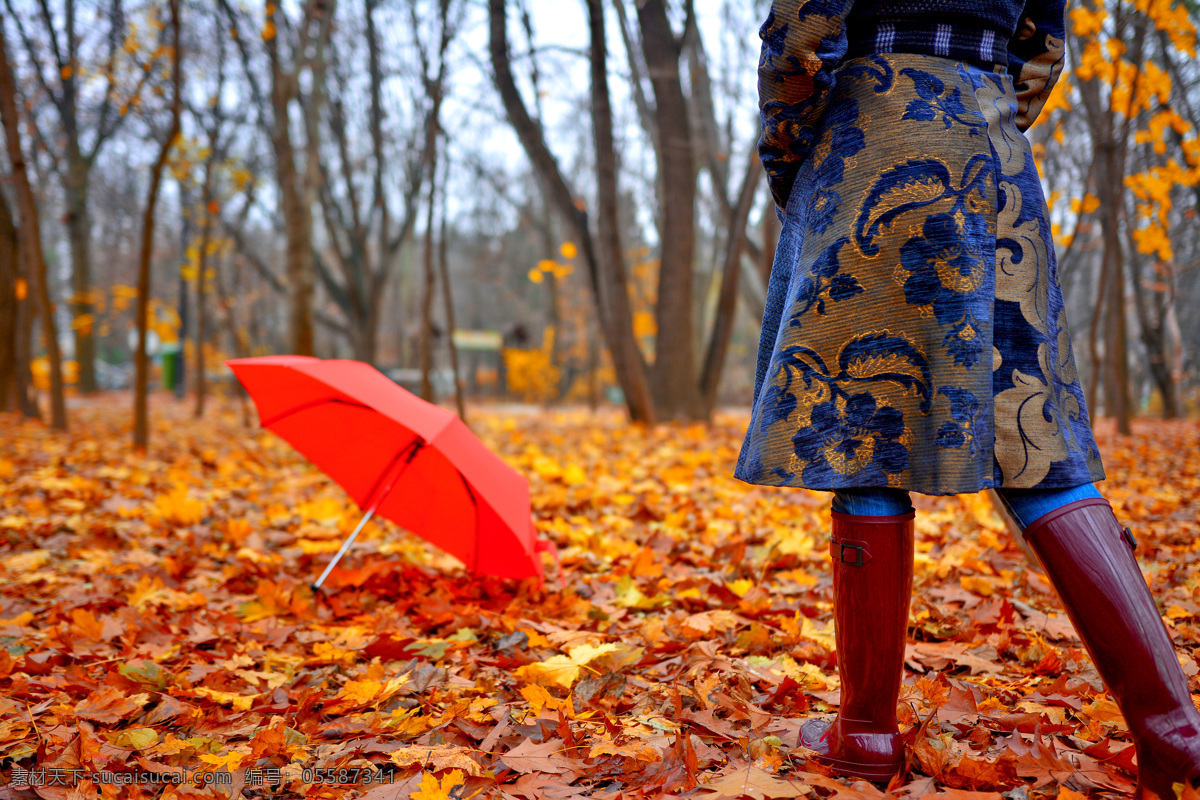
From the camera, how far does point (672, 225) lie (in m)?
7.90

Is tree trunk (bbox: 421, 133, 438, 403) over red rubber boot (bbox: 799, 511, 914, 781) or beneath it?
over

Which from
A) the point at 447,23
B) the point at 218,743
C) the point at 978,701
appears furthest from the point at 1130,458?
the point at 447,23

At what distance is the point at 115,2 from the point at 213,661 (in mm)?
11659

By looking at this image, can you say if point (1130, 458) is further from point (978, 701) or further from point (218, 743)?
point (218, 743)

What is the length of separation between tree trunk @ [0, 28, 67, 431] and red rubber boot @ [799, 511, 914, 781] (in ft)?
22.4

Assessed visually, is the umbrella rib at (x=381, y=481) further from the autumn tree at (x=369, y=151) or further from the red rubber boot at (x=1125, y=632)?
the autumn tree at (x=369, y=151)

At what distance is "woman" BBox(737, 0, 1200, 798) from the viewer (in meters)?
1.14

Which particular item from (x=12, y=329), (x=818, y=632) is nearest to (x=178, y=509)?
(x=818, y=632)

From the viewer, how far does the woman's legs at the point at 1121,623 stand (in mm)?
1074

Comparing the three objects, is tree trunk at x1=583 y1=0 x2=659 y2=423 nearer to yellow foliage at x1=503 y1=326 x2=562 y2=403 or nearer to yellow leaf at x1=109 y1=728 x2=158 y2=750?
yellow leaf at x1=109 y1=728 x2=158 y2=750

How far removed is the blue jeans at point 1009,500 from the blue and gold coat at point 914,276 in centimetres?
4

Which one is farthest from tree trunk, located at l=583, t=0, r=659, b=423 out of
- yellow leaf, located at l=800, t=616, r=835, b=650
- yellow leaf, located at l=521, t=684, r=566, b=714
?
yellow leaf, located at l=521, t=684, r=566, b=714

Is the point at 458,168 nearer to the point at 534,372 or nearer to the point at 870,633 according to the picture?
the point at 534,372

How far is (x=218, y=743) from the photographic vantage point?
1510mm
